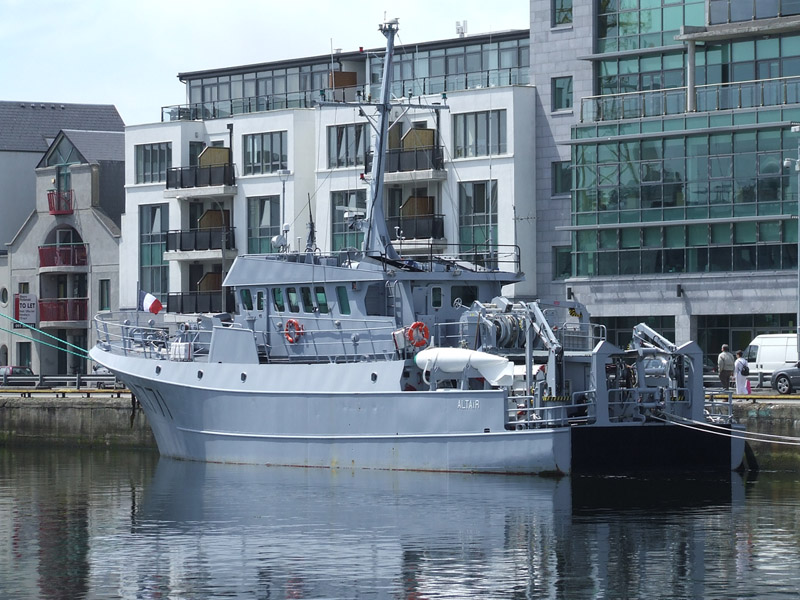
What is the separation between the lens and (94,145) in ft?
258

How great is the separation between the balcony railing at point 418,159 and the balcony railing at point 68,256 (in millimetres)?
18357

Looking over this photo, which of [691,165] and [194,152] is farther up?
[194,152]

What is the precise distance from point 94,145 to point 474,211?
74.3ft

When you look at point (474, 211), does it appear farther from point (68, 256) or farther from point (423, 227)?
point (68, 256)

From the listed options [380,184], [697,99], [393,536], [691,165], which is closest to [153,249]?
[691,165]

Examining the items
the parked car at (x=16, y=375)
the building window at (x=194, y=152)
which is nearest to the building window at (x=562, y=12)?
the building window at (x=194, y=152)

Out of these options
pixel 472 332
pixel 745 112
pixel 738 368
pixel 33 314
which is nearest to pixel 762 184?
pixel 745 112

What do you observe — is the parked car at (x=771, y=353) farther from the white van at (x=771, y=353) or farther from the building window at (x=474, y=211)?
the building window at (x=474, y=211)

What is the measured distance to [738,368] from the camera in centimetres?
4450

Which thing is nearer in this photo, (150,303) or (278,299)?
(278,299)

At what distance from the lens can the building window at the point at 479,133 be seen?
208ft

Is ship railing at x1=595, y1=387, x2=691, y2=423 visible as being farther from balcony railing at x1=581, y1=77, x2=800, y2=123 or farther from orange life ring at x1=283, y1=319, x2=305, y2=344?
balcony railing at x1=581, y1=77, x2=800, y2=123

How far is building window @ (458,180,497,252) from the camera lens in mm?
63469

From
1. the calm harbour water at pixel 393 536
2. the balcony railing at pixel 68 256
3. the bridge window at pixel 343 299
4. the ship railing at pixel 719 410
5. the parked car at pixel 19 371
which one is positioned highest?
the balcony railing at pixel 68 256
